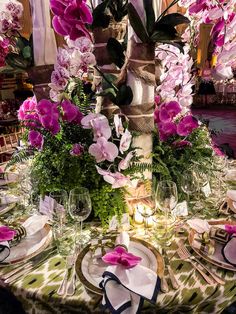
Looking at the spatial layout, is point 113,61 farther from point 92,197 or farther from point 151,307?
point 151,307

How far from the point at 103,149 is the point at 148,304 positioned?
1.77 feet

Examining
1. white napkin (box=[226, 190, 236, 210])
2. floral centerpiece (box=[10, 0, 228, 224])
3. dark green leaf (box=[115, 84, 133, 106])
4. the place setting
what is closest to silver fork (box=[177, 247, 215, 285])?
the place setting

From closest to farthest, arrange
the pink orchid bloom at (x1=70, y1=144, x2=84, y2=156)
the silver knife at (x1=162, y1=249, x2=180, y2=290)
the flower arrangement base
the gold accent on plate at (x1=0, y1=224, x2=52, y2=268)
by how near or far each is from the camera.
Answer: the silver knife at (x1=162, y1=249, x2=180, y2=290) < the gold accent on plate at (x1=0, y1=224, x2=52, y2=268) < the pink orchid bloom at (x1=70, y1=144, x2=84, y2=156) < the flower arrangement base

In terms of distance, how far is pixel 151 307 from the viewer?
871 mm

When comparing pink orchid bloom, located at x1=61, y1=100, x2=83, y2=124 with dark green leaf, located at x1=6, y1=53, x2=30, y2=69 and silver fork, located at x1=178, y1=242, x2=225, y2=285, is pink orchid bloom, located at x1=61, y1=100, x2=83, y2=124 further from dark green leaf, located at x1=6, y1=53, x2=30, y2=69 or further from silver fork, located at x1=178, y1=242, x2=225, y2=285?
silver fork, located at x1=178, y1=242, x2=225, y2=285

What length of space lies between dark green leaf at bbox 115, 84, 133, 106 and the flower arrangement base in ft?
1.41

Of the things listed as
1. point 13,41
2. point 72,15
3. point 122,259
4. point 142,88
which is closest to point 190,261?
point 122,259

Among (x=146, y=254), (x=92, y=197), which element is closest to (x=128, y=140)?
(x=92, y=197)

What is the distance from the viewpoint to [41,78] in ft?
4.85

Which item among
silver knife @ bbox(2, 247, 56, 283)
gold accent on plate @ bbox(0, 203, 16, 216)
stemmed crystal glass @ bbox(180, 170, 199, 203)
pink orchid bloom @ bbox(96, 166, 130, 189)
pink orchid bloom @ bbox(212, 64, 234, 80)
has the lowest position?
silver knife @ bbox(2, 247, 56, 283)

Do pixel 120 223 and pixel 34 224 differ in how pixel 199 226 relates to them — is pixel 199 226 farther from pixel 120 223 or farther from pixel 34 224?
pixel 34 224

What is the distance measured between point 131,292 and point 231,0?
3.74ft

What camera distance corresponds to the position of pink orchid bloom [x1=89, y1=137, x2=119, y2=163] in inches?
43.3

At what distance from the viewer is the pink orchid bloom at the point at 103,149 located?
110cm
